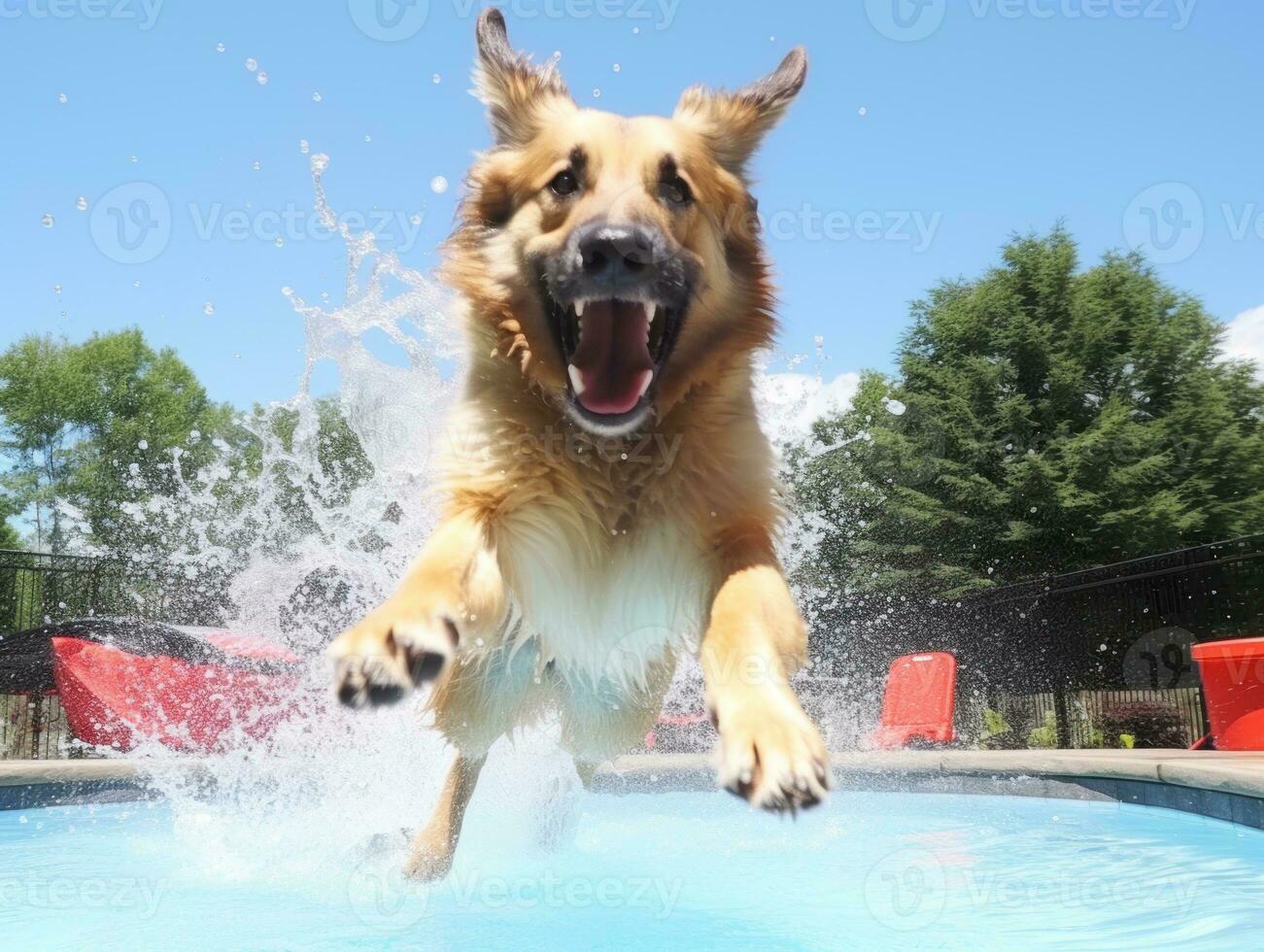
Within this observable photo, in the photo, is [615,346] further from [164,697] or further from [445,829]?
[164,697]

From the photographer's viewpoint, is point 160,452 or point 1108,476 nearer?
point 1108,476

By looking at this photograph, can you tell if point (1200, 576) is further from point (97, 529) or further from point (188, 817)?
point (97, 529)

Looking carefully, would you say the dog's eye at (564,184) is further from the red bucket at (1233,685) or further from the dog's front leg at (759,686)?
the red bucket at (1233,685)

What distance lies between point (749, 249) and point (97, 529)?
31.8 m

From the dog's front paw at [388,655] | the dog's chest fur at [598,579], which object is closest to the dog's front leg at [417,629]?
the dog's front paw at [388,655]

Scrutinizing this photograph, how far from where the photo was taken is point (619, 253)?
2.94 meters

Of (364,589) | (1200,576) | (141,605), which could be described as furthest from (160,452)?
(1200,576)

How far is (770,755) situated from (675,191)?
1938mm

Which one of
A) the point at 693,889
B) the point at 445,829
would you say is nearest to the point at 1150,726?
the point at 693,889

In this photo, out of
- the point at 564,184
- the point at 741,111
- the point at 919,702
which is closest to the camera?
the point at 564,184

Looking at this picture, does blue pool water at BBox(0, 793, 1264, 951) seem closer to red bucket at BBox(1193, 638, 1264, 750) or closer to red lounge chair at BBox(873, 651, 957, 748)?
red bucket at BBox(1193, 638, 1264, 750)

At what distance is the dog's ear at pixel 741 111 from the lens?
372cm

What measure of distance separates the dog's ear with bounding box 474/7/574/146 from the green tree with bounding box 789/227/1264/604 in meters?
17.2

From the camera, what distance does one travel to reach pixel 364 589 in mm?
8047
